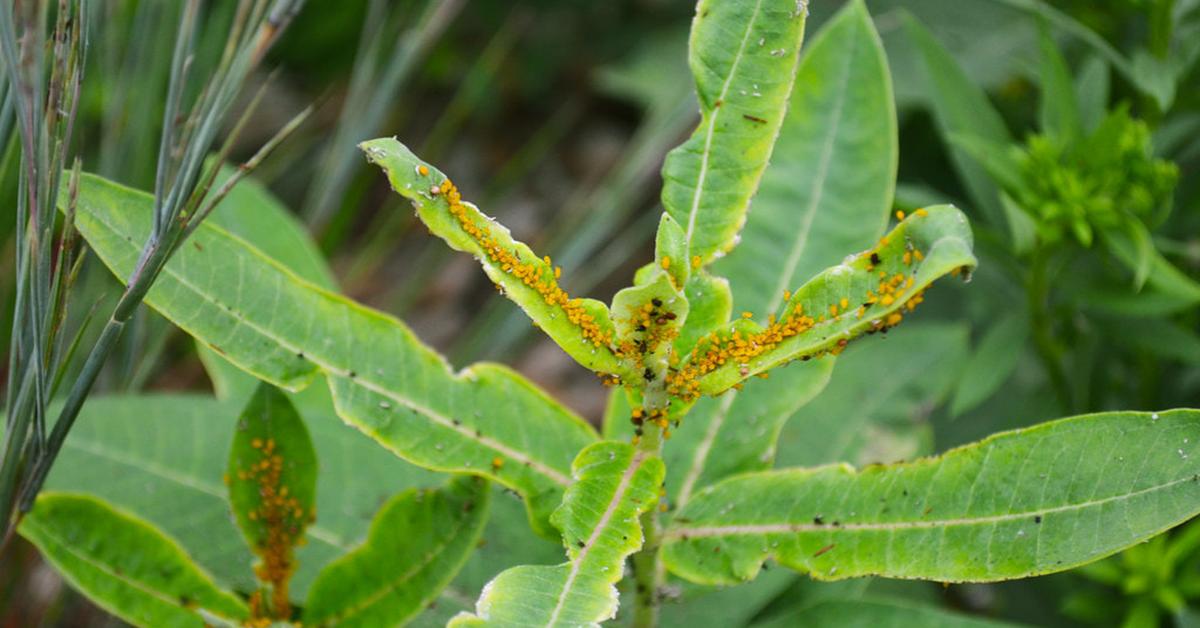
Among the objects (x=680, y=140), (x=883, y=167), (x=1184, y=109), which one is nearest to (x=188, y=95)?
(x=680, y=140)

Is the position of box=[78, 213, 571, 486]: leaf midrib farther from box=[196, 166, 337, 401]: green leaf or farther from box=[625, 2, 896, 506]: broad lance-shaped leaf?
box=[196, 166, 337, 401]: green leaf

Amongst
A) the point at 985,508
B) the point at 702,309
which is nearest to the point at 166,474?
the point at 702,309

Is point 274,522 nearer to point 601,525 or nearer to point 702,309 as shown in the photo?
point 601,525

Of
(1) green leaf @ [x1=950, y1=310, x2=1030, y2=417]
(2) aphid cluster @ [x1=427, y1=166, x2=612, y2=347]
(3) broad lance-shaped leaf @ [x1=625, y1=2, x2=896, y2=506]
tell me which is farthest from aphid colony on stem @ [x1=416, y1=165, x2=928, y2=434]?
(1) green leaf @ [x1=950, y1=310, x2=1030, y2=417]

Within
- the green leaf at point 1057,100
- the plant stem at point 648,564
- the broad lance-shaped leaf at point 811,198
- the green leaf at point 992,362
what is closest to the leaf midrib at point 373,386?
the plant stem at point 648,564

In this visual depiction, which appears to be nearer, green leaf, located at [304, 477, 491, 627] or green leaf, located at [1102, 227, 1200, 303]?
green leaf, located at [304, 477, 491, 627]

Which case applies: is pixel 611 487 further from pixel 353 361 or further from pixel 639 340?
pixel 353 361
